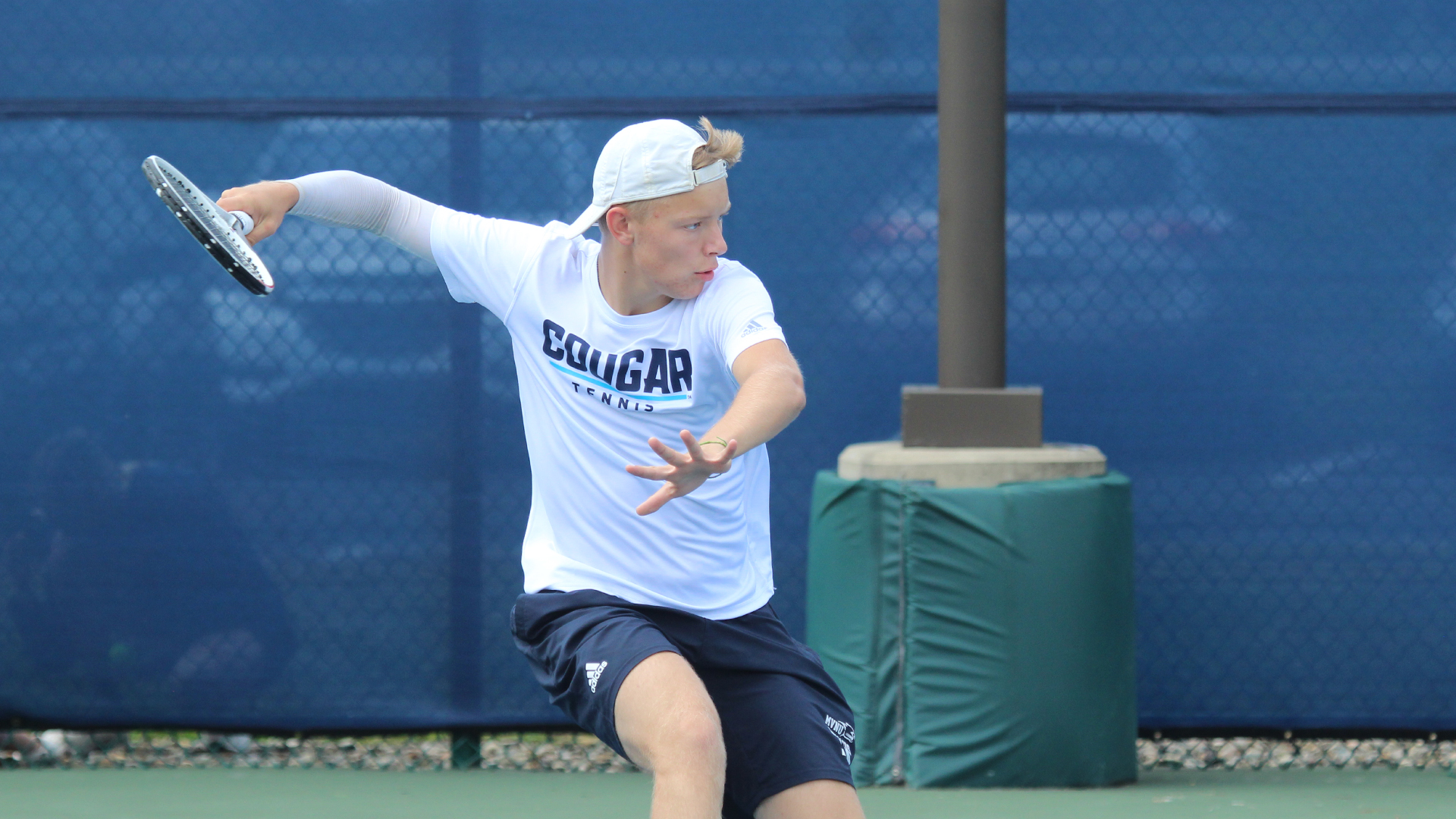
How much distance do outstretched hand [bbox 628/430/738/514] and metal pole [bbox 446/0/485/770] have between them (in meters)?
2.34

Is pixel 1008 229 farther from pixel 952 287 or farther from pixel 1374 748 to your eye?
pixel 1374 748

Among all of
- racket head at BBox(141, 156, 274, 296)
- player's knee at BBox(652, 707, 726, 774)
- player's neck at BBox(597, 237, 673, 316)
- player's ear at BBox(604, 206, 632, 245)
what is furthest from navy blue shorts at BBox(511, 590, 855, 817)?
racket head at BBox(141, 156, 274, 296)

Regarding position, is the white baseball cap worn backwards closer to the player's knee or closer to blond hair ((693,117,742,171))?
blond hair ((693,117,742,171))

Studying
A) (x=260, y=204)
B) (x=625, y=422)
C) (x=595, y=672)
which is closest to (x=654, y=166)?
(x=625, y=422)

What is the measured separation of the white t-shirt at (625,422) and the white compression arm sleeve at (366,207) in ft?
0.57

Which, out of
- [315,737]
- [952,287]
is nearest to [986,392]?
[952,287]

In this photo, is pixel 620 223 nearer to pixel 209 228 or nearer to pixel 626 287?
pixel 626 287

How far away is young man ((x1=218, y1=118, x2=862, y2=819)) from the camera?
8.05 feet

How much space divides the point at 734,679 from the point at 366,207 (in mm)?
1119

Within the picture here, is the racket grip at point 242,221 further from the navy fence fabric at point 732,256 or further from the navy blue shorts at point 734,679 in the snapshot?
the navy fence fabric at point 732,256

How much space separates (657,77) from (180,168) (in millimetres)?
1457

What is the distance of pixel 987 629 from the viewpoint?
12.5ft

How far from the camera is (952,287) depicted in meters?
4.06

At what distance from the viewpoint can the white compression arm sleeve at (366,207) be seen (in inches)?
106
